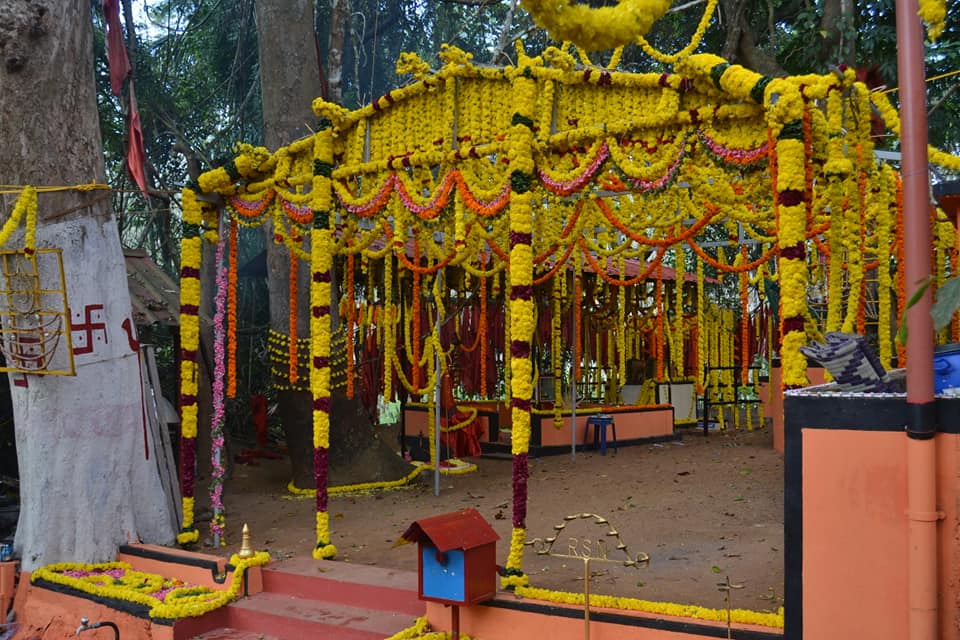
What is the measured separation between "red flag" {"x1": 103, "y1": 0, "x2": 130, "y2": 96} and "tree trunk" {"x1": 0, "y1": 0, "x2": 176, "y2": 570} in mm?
470

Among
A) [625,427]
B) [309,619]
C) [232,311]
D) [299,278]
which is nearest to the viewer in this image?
[309,619]

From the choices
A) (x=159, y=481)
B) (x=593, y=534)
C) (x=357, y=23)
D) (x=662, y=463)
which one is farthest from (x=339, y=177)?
(x=357, y=23)

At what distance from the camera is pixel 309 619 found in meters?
6.23

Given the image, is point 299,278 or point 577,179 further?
point 299,278

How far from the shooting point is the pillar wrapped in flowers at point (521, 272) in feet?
19.8

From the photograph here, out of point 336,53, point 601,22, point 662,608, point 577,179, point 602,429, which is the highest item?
point 336,53

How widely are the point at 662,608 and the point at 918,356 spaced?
2260mm

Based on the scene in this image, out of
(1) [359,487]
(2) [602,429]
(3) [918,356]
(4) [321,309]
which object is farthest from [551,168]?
(2) [602,429]

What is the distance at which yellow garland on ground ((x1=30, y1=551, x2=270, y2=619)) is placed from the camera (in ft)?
21.0

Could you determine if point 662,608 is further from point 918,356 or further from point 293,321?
point 293,321

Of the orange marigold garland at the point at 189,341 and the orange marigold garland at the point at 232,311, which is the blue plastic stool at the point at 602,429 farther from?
the orange marigold garland at the point at 189,341

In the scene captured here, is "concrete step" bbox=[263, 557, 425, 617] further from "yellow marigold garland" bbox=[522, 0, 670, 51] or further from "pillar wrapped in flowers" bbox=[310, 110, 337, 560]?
"yellow marigold garland" bbox=[522, 0, 670, 51]

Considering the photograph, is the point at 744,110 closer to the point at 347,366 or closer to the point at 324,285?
the point at 324,285

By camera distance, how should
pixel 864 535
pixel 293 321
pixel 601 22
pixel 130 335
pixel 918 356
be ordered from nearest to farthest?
1. pixel 601 22
2. pixel 918 356
3. pixel 864 535
4. pixel 130 335
5. pixel 293 321
